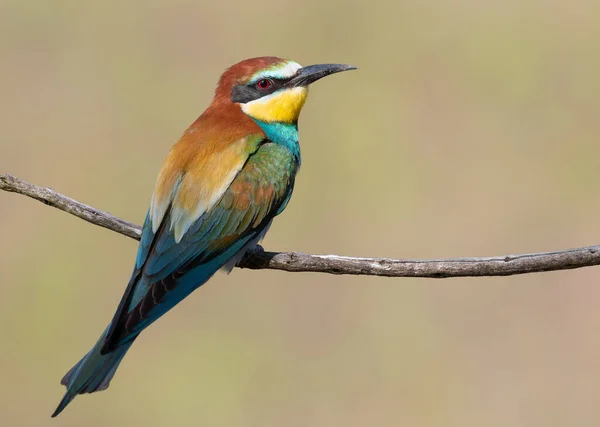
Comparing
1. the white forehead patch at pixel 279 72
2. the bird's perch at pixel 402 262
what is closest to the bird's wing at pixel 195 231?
the bird's perch at pixel 402 262

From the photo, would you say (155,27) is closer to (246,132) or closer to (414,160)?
(414,160)

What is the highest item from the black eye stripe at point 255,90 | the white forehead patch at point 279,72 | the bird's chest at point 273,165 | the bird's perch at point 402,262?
the white forehead patch at point 279,72

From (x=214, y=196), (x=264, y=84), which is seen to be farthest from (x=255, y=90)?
(x=214, y=196)

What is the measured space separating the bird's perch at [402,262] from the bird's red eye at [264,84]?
1.76ft

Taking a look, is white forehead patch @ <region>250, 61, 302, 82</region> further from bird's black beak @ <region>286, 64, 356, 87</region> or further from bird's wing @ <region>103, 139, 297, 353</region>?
bird's wing @ <region>103, 139, 297, 353</region>

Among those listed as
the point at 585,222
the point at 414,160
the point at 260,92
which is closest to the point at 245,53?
the point at 414,160

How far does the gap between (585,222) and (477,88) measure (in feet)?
3.08

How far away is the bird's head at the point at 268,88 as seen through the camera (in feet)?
8.75

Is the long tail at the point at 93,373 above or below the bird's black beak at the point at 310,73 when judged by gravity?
below

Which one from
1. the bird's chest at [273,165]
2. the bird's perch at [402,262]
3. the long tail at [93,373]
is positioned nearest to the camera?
the bird's perch at [402,262]

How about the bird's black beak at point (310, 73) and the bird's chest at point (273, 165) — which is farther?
the bird's black beak at point (310, 73)

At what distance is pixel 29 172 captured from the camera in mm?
4230

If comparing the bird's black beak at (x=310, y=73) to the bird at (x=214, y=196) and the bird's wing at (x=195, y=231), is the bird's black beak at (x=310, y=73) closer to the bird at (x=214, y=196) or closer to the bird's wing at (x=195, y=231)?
the bird at (x=214, y=196)

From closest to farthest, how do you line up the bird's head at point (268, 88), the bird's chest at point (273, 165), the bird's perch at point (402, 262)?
the bird's perch at point (402, 262) → the bird's chest at point (273, 165) → the bird's head at point (268, 88)
